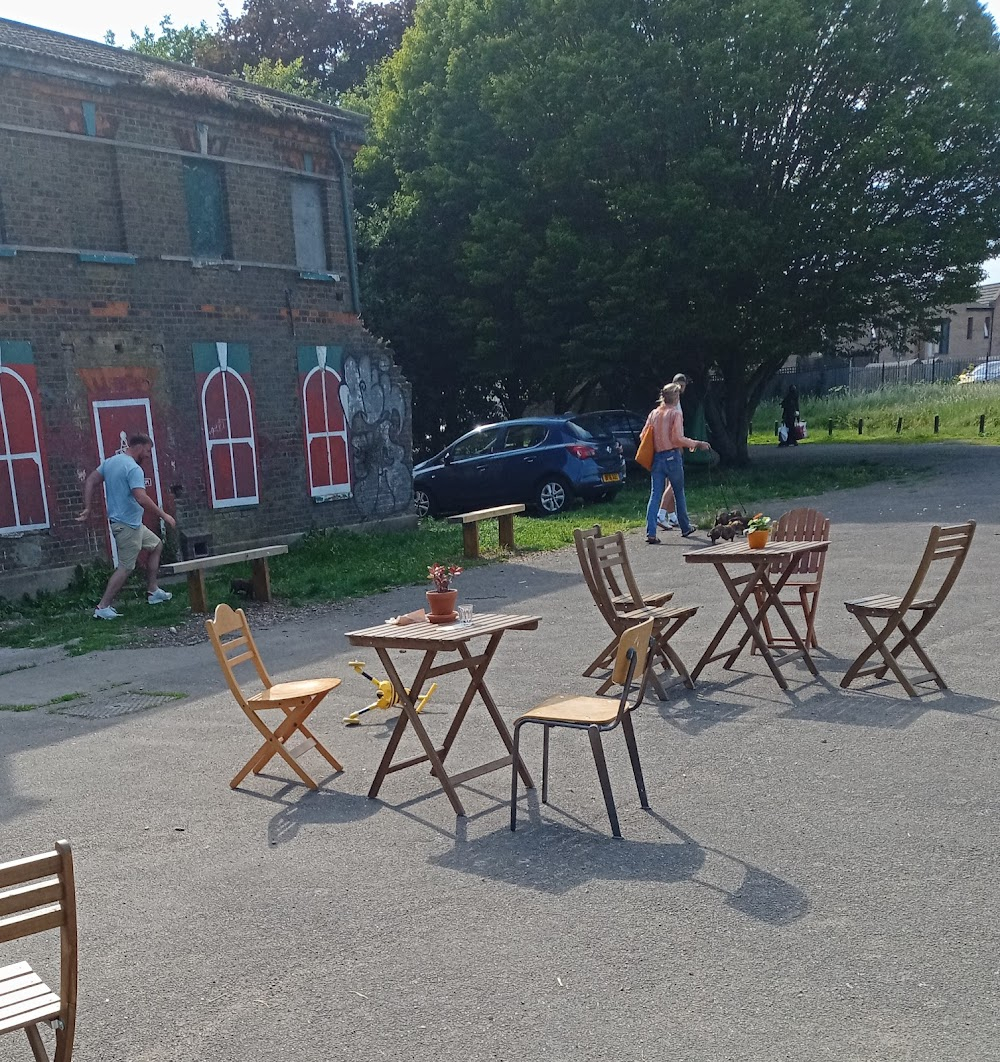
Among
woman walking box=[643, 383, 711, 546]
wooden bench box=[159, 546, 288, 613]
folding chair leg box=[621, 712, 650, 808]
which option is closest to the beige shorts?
wooden bench box=[159, 546, 288, 613]

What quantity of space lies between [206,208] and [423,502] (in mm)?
6749

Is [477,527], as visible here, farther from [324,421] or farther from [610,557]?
[610,557]

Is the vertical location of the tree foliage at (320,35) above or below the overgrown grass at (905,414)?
above

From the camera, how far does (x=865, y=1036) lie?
3441mm

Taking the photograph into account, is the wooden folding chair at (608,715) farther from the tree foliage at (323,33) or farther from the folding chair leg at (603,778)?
the tree foliage at (323,33)

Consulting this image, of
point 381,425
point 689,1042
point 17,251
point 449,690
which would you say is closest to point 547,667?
point 449,690

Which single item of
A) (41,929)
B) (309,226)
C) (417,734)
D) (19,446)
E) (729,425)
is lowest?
(417,734)

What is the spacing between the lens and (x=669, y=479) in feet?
46.4

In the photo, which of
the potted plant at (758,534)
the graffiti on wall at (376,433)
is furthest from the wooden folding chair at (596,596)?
the graffiti on wall at (376,433)

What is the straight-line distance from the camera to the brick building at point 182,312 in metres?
12.6

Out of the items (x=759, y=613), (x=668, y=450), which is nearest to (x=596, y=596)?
(x=759, y=613)

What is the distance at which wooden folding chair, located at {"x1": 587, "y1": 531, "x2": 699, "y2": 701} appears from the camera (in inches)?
289

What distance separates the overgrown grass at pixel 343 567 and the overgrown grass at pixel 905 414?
34.5 feet

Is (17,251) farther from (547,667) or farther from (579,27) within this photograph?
(579,27)
